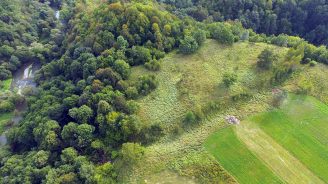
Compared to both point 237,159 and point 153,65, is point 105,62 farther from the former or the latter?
point 237,159

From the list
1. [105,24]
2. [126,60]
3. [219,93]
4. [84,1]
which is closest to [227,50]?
[219,93]

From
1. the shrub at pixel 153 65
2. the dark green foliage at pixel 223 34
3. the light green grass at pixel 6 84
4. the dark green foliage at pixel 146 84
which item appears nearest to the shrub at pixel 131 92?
the dark green foliage at pixel 146 84

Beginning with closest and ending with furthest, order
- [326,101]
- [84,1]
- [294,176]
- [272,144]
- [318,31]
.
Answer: [294,176] → [272,144] → [326,101] → [318,31] → [84,1]

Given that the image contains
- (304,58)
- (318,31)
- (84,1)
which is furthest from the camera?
(84,1)

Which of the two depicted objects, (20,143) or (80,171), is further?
(20,143)

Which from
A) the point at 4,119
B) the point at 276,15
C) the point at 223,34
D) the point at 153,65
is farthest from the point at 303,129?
the point at 4,119

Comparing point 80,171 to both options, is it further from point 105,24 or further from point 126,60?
point 105,24
